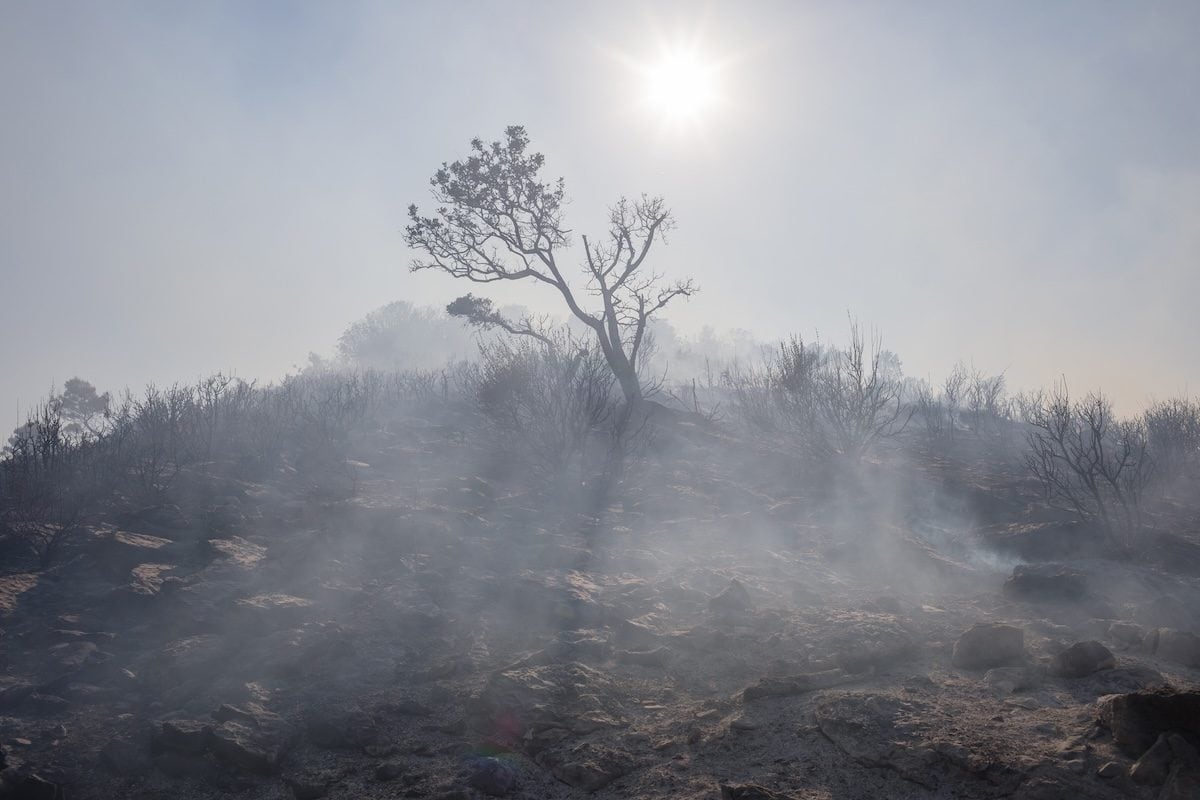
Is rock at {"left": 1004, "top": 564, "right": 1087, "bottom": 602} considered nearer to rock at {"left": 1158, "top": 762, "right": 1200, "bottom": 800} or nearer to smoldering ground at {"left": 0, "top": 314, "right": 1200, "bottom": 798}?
smoldering ground at {"left": 0, "top": 314, "right": 1200, "bottom": 798}

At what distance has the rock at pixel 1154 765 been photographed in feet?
8.76

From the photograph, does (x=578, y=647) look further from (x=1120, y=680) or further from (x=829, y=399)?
(x=829, y=399)

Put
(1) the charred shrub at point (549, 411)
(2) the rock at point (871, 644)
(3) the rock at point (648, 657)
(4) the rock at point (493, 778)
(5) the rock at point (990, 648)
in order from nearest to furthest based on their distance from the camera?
1. (4) the rock at point (493, 778)
2. (5) the rock at point (990, 648)
3. (2) the rock at point (871, 644)
4. (3) the rock at point (648, 657)
5. (1) the charred shrub at point (549, 411)

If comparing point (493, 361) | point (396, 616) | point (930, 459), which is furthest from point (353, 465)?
point (930, 459)

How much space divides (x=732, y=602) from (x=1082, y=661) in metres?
2.36

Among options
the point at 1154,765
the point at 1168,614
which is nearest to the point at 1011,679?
the point at 1154,765

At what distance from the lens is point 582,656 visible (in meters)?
4.80

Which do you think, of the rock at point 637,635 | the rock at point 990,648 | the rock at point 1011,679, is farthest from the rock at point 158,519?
the rock at point 1011,679

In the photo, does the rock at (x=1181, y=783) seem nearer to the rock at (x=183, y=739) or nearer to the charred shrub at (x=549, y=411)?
the rock at (x=183, y=739)

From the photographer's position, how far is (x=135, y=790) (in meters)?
3.41

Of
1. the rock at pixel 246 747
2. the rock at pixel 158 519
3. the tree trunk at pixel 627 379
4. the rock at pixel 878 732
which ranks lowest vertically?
the rock at pixel 246 747

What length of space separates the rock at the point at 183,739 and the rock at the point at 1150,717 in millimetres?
4252

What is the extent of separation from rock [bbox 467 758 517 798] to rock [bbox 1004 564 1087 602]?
15.0 ft

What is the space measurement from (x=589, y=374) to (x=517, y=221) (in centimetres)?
619
